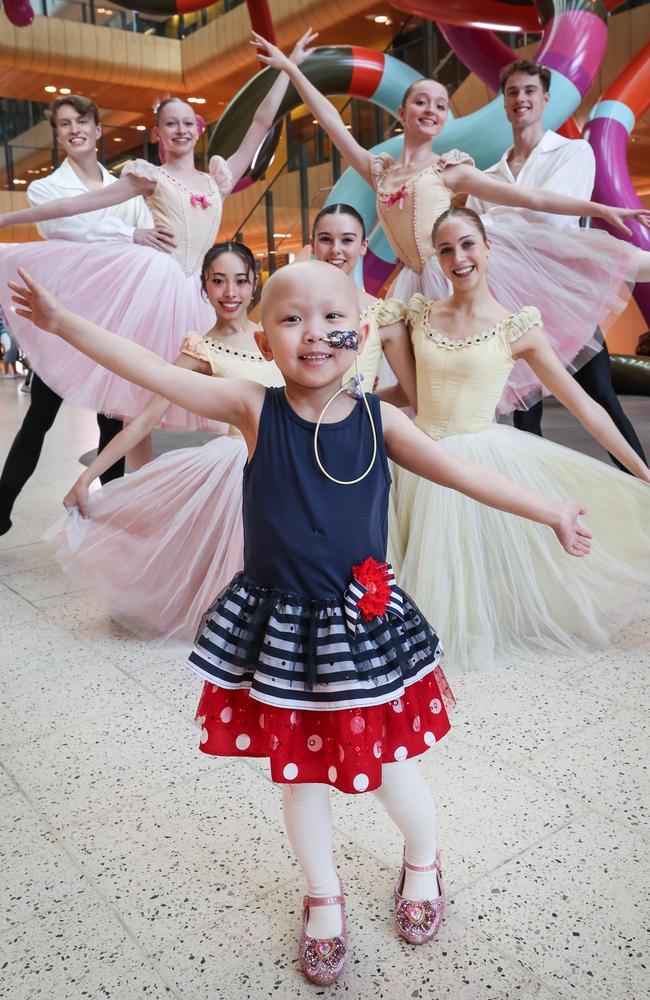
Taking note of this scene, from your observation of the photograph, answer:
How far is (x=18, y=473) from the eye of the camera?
3238 millimetres

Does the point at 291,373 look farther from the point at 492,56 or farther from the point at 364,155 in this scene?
the point at 492,56

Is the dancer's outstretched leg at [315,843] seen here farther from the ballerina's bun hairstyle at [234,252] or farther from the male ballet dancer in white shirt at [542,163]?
the male ballet dancer in white shirt at [542,163]

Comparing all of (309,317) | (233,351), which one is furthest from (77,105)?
(309,317)

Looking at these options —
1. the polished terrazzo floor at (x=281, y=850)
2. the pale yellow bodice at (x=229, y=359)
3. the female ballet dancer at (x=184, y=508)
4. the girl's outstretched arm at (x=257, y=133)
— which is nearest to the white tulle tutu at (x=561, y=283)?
the female ballet dancer at (x=184, y=508)

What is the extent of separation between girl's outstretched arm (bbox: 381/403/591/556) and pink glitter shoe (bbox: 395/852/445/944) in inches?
21.6

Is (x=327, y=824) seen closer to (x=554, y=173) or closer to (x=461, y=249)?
(x=461, y=249)

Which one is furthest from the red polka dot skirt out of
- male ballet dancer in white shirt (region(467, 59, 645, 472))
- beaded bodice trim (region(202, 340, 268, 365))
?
male ballet dancer in white shirt (region(467, 59, 645, 472))

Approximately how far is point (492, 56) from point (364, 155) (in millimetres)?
2673

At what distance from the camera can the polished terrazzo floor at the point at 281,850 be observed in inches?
46.1

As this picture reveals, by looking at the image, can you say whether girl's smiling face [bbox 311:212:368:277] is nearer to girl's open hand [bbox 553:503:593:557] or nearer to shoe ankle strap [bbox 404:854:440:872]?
girl's open hand [bbox 553:503:593:557]

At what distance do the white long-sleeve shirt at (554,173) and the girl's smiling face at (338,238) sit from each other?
909mm

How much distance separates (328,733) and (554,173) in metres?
2.49

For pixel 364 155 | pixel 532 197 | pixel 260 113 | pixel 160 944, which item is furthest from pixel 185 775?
pixel 260 113

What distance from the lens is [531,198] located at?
2.50 meters
